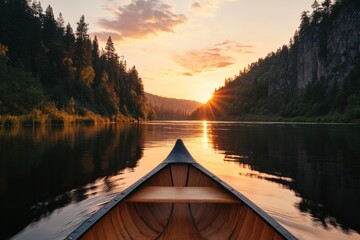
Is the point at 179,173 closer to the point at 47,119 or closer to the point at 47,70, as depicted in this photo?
the point at 47,119

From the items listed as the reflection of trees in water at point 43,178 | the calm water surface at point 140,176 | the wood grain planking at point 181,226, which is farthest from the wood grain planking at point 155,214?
the reflection of trees in water at point 43,178

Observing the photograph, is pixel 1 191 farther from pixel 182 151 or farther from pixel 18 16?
pixel 18 16

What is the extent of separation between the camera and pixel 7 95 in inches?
1831

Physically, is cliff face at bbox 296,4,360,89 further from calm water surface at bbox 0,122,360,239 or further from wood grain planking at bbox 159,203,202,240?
wood grain planking at bbox 159,203,202,240

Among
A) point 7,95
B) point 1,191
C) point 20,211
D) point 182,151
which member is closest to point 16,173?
point 1,191

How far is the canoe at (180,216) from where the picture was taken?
493 centimetres

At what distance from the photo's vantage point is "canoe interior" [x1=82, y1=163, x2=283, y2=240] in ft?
16.3

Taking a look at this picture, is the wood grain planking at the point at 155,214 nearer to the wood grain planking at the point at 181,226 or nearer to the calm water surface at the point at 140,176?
the wood grain planking at the point at 181,226

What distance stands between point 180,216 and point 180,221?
14cm

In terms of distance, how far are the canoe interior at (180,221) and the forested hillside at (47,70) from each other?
44.8 meters

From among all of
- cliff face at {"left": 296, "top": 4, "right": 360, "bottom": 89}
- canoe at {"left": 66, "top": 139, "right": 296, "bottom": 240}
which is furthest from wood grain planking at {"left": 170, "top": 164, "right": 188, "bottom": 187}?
cliff face at {"left": 296, "top": 4, "right": 360, "bottom": 89}

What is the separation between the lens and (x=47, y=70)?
71062 mm


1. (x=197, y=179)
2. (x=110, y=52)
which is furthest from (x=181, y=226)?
(x=110, y=52)

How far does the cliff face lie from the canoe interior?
10293 centimetres
